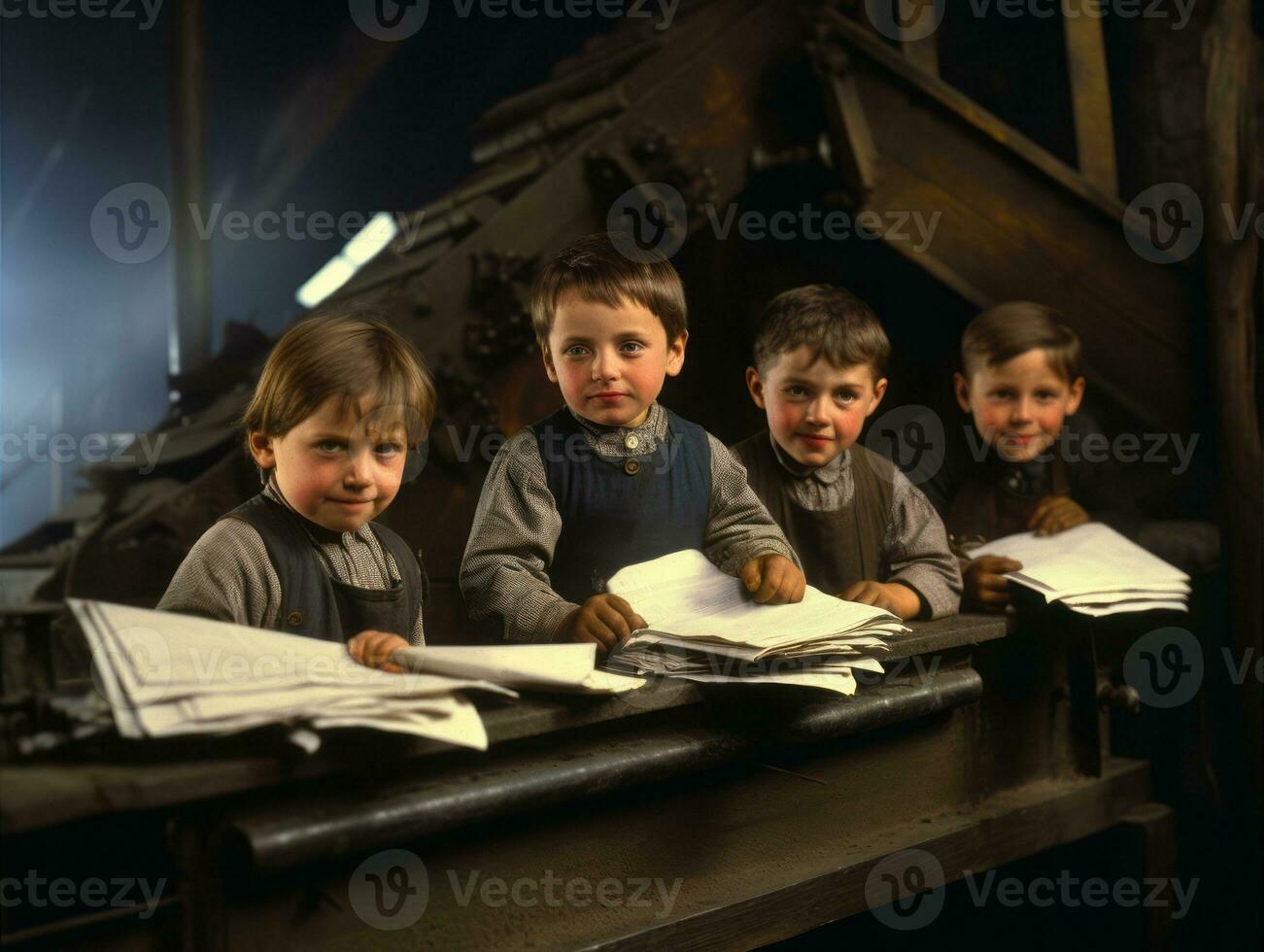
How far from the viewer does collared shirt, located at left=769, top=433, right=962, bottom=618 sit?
2.15 metres

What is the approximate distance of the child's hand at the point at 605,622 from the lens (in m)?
1.60

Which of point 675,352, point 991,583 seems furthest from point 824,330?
point 991,583

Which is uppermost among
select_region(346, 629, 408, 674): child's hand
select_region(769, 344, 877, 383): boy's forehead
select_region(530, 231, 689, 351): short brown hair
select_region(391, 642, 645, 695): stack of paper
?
select_region(530, 231, 689, 351): short brown hair

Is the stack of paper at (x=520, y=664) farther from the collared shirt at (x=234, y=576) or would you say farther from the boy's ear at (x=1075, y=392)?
the boy's ear at (x=1075, y=392)

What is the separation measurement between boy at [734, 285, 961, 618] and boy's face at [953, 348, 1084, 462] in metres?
0.35

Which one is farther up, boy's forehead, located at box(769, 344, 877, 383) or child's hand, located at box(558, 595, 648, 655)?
boy's forehead, located at box(769, 344, 877, 383)

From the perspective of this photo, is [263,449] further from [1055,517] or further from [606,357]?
[1055,517]

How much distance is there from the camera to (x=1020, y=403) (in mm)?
2475

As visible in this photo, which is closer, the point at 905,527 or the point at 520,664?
the point at 520,664

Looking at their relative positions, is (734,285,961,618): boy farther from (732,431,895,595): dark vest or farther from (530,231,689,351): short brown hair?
(530,231,689,351): short brown hair

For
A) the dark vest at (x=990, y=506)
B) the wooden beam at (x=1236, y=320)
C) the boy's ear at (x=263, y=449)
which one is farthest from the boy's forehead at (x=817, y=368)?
the wooden beam at (x=1236, y=320)

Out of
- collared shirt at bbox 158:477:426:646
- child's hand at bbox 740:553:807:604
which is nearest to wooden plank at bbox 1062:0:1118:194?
child's hand at bbox 740:553:807:604

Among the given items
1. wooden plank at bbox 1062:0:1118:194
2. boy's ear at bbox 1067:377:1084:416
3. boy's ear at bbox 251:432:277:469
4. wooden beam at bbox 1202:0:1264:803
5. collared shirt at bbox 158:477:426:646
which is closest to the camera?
collared shirt at bbox 158:477:426:646

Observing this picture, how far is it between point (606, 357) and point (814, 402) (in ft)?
1.64
